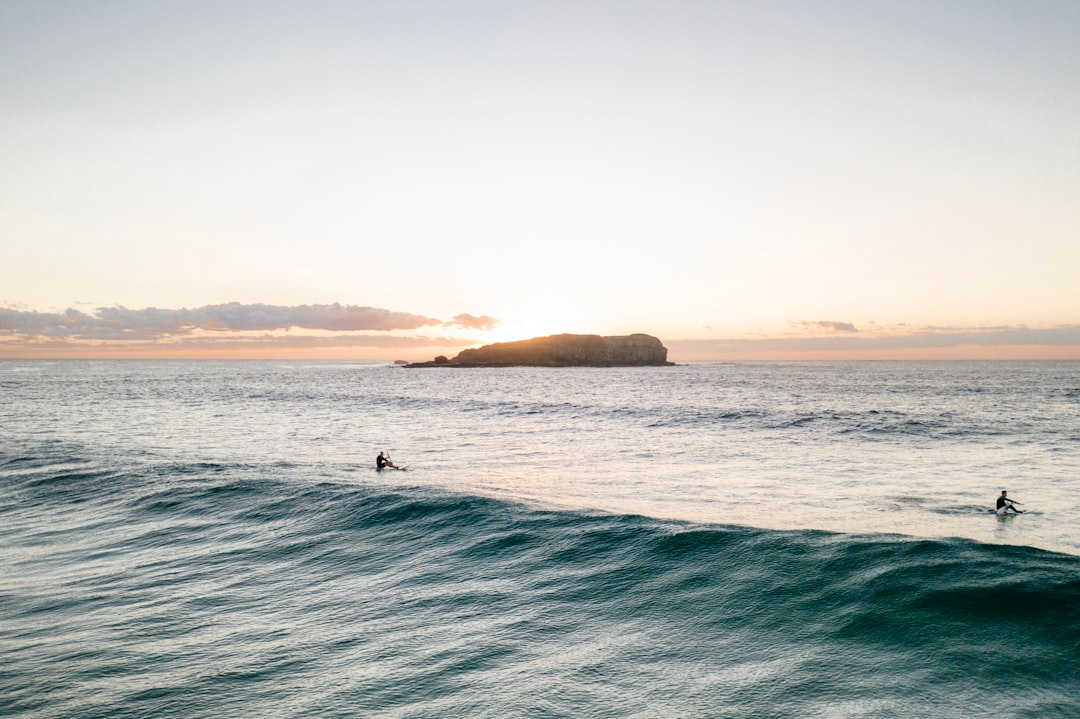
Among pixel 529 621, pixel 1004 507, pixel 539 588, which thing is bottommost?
pixel 539 588

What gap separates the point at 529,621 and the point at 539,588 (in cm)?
211

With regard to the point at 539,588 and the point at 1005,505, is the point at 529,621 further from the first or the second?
the point at 1005,505

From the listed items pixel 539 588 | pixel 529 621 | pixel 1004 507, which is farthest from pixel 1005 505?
pixel 529 621

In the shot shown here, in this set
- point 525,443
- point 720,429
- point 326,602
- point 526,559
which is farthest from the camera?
point 720,429

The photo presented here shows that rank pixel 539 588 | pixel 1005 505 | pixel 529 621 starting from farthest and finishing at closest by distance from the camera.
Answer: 1. pixel 1005 505
2. pixel 539 588
3. pixel 529 621

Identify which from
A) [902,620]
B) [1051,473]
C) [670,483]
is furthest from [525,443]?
[902,620]

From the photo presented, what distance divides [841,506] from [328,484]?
21.5 m

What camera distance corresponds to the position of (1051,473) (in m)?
30.6

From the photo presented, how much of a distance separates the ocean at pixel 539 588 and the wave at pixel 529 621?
7 centimetres

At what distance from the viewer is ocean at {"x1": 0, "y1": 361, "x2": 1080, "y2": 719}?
34.1ft

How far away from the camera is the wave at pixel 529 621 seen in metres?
10.2

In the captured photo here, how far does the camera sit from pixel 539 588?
15.5 metres

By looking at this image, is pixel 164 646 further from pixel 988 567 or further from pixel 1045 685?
pixel 988 567

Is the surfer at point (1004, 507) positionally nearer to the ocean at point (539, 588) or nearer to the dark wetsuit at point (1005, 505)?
the dark wetsuit at point (1005, 505)
